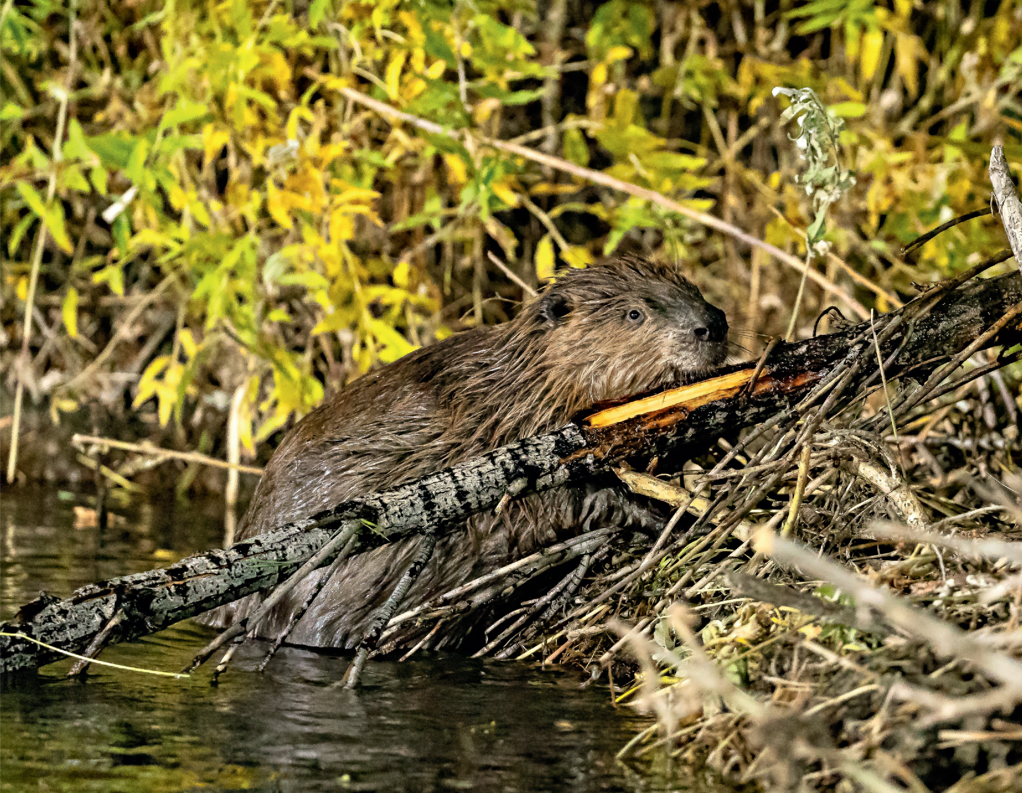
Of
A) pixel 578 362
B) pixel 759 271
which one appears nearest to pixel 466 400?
pixel 578 362

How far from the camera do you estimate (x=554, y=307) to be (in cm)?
321

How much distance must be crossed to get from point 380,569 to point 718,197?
11.2 feet

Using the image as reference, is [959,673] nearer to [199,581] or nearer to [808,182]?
[199,581]

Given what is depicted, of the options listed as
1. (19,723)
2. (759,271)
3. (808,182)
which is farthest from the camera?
(759,271)

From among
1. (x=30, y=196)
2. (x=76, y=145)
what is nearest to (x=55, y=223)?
(x=30, y=196)

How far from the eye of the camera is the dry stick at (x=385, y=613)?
2.31m

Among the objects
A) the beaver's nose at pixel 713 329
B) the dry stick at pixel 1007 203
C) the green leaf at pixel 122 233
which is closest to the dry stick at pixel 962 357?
the dry stick at pixel 1007 203

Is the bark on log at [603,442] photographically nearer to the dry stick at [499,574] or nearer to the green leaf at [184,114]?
the dry stick at [499,574]

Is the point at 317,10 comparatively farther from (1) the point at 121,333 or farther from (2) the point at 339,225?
(1) the point at 121,333

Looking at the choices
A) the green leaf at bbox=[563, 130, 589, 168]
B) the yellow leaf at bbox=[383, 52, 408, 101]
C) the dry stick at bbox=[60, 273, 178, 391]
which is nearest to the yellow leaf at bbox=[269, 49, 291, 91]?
the yellow leaf at bbox=[383, 52, 408, 101]

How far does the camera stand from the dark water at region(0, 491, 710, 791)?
5.79 feet

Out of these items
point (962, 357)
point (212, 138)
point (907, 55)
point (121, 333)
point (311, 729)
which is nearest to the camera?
point (311, 729)

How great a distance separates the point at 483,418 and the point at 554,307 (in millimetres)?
336

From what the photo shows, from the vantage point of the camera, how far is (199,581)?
86.4 inches
